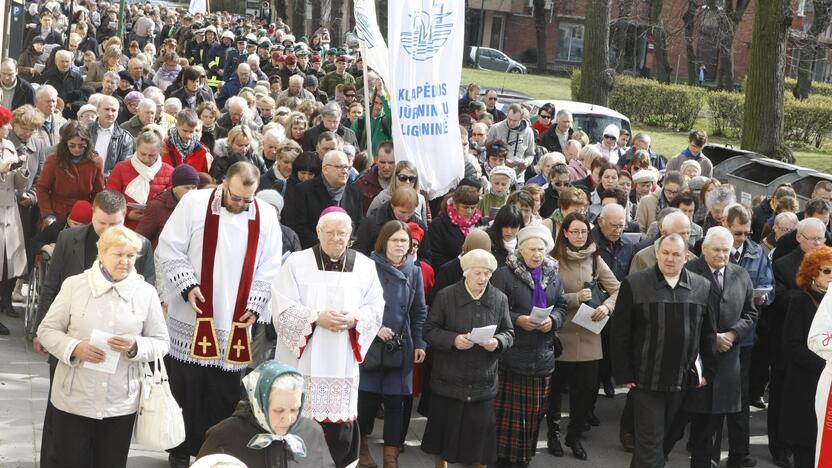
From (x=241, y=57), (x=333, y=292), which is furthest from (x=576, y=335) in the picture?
(x=241, y=57)

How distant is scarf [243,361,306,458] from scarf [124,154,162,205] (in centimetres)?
437

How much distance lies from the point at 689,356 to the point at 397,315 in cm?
192

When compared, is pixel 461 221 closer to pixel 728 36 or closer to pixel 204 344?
pixel 204 344

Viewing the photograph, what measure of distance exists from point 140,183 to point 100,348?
3.23m

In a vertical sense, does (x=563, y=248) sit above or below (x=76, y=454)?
above

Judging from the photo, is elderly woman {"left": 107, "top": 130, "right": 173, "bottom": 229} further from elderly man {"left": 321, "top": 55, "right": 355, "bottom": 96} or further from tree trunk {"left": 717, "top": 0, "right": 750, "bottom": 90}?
tree trunk {"left": 717, "top": 0, "right": 750, "bottom": 90}

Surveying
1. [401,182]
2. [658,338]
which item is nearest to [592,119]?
[401,182]

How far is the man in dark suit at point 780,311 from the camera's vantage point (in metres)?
9.16

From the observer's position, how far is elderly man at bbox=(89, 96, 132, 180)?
10.9 metres

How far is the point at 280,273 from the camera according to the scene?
715 centimetres

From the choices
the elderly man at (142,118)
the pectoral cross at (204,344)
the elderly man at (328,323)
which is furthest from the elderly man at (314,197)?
the elderly man at (142,118)

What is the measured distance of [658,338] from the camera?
795 cm

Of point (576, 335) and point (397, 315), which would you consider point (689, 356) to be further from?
point (397, 315)

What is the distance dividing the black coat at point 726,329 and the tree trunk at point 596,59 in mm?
17380
